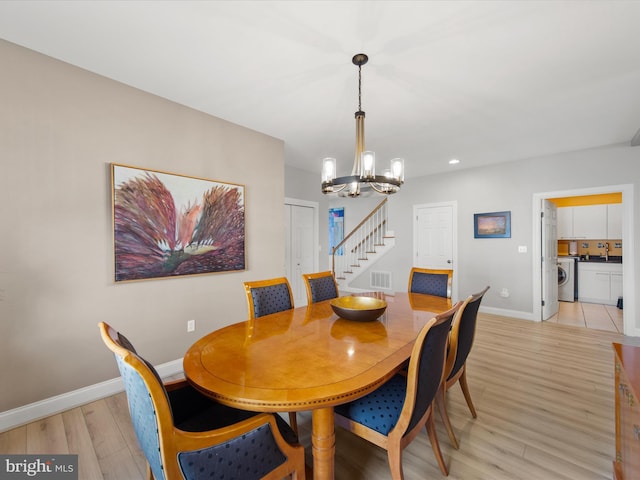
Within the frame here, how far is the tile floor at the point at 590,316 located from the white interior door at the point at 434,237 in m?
1.87

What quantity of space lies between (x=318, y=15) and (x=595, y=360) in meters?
4.14

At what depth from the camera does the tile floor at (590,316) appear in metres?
4.22

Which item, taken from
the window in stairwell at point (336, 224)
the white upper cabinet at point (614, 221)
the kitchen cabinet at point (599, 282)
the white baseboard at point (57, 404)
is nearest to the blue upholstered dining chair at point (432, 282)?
the white baseboard at point (57, 404)

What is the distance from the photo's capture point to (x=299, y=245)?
16.6ft

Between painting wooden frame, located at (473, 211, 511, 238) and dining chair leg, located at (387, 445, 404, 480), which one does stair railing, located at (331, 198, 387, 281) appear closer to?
painting wooden frame, located at (473, 211, 511, 238)

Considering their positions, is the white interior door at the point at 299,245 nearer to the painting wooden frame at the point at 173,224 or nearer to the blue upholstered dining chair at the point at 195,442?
the painting wooden frame at the point at 173,224

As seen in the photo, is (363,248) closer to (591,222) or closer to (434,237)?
(434,237)

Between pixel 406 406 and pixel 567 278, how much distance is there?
6.46 meters

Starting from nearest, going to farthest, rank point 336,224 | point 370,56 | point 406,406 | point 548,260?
point 406,406, point 370,56, point 548,260, point 336,224

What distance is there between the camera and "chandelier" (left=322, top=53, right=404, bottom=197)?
6.73 ft

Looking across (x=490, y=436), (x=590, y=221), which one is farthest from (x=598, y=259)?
(x=490, y=436)

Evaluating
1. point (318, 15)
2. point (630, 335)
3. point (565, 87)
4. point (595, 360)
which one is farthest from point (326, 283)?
point (630, 335)

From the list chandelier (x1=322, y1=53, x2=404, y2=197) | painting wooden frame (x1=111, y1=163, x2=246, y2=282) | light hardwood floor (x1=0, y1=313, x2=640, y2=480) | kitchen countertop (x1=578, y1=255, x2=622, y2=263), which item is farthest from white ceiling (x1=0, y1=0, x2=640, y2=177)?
kitchen countertop (x1=578, y1=255, x2=622, y2=263)

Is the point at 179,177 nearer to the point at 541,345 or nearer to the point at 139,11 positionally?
the point at 139,11
